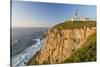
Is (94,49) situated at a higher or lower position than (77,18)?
lower

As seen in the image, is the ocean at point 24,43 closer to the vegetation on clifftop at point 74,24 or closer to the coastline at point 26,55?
the coastline at point 26,55

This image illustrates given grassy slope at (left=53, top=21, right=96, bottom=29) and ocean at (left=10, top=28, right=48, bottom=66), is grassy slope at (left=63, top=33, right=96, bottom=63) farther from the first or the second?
ocean at (left=10, top=28, right=48, bottom=66)

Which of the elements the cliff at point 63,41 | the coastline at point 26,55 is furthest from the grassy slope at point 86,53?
the coastline at point 26,55

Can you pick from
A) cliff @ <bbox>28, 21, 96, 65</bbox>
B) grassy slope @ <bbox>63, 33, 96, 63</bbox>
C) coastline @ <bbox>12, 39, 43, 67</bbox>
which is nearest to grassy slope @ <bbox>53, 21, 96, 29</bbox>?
cliff @ <bbox>28, 21, 96, 65</bbox>

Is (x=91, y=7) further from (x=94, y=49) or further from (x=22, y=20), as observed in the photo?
(x=22, y=20)

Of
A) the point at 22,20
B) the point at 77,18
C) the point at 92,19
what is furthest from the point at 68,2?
the point at 22,20
